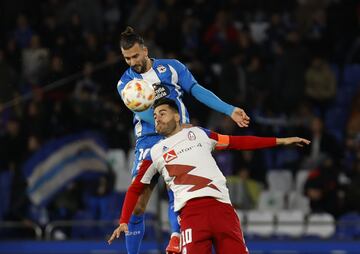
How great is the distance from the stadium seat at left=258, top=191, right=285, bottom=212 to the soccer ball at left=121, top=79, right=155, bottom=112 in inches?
226

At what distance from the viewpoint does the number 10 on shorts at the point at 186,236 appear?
9016 mm

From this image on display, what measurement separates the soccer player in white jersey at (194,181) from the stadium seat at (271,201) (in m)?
5.57

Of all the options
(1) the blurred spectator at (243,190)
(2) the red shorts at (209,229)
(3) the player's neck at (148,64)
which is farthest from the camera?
(1) the blurred spectator at (243,190)

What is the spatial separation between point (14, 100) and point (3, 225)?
2168 mm

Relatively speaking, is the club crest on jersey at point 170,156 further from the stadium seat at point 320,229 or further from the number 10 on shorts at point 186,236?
the stadium seat at point 320,229

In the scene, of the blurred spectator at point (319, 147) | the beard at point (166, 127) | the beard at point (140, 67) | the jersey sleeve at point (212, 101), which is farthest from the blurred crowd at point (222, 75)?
the beard at point (166, 127)

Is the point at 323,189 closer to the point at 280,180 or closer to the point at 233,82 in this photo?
the point at 280,180

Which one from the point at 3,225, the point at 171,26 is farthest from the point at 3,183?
the point at 171,26

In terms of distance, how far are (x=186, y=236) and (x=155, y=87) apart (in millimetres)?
1488

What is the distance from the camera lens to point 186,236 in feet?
29.7

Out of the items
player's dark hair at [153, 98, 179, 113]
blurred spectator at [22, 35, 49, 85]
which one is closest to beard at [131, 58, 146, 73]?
player's dark hair at [153, 98, 179, 113]

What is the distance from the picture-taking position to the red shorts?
354 inches

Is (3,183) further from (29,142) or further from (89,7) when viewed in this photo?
(89,7)

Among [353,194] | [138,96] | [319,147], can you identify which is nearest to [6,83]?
[319,147]
